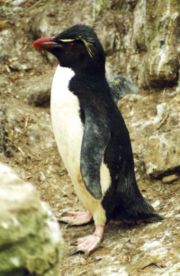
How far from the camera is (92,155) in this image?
12.1 ft

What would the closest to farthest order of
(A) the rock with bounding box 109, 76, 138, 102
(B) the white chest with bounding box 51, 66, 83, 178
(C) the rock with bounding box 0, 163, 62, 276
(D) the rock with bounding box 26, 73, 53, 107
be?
(C) the rock with bounding box 0, 163, 62, 276 → (B) the white chest with bounding box 51, 66, 83, 178 → (A) the rock with bounding box 109, 76, 138, 102 → (D) the rock with bounding box 26, 73, 53, 107

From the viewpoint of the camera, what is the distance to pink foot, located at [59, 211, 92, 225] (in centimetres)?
404

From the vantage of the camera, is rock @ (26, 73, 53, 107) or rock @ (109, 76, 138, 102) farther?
rock @ (26, 73, 53, 107)

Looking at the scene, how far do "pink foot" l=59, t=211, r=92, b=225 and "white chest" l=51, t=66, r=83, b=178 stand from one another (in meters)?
0.33

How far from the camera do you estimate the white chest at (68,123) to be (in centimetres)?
377

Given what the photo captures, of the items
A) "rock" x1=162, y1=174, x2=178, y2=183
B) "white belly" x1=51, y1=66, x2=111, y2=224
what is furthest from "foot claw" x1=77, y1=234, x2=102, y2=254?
"rock" x1=162, y1=174, x2=178, y2=183

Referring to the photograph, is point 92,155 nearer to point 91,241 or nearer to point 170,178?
point 91,241

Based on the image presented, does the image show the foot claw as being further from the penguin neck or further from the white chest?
the penguin neck

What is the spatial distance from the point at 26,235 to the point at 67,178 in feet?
9.81

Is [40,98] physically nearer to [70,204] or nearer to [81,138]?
[70,204]

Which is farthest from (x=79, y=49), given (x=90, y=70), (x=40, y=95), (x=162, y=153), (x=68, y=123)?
(x=40, y=95)

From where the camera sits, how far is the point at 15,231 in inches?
64.6

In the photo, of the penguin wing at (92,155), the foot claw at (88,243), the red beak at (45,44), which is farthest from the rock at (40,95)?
the foot claw at (88,243)

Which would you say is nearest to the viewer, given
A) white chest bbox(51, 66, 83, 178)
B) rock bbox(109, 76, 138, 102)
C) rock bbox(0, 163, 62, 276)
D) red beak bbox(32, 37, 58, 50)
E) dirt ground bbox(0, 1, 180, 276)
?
rock bbox(0, 163, 62, 276)
